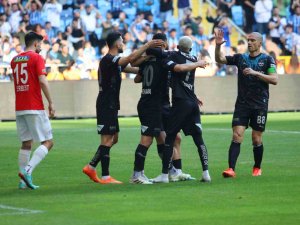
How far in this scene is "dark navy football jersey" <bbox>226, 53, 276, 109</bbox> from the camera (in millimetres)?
15781

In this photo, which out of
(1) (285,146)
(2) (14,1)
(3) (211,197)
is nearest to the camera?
(3) (211,197)

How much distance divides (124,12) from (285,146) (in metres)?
17.8

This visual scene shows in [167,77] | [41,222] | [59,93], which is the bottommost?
[59,93]

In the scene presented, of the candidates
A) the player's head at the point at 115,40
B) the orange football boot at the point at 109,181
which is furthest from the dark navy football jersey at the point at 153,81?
the orange football boot at the point at 109,181

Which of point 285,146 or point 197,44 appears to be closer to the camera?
point 285,146

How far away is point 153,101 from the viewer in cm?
1488

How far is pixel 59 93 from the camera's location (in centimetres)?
3384

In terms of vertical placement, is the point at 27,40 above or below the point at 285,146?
above

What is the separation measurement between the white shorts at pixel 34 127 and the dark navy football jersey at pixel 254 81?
322 centimetres

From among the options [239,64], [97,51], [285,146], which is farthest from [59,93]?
[239,64]

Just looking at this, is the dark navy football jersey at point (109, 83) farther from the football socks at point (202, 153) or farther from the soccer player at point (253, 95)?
the soccer player at point (253, 95)

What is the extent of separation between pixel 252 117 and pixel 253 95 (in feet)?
1.15

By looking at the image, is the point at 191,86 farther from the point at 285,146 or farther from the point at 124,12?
the point at 124,12

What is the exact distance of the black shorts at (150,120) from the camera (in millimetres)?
14875
